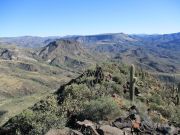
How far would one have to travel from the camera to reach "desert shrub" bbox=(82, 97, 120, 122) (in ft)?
55.5

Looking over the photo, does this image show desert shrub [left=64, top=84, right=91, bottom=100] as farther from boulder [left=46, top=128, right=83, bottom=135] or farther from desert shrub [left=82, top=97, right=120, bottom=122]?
boulder [left=46, top=128, right=83, bottom=135]

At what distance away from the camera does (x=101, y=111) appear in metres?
17.0

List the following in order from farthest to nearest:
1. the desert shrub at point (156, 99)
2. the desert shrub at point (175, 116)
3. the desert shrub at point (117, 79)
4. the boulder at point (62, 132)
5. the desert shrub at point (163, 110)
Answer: the desert shrub at point (117, 79)
the desert shrub at point (156, 99)
the desert shrub at point (163, 110)
the desert shrub at point (175, 116)
the boulder at point (62, 132)

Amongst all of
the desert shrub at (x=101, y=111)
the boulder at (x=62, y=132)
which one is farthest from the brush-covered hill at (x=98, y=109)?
the boulder at (x=62, y=132)

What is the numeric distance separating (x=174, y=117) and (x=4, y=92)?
332ft

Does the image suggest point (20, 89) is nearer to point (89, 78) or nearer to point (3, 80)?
point (3, 80)

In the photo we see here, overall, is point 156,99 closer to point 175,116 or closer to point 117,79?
point 117,79

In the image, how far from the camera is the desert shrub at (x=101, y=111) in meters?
16.9

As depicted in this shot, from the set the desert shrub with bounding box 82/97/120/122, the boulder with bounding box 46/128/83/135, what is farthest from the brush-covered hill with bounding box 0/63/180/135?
the boulder with bounding box 46/128/83/135

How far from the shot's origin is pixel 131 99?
72.4 ft

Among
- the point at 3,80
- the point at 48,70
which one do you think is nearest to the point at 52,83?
the point at 3,80

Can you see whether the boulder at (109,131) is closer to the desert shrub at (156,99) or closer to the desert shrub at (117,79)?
the desert shrub at (156,99)

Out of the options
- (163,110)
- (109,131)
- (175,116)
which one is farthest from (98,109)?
(163,110)

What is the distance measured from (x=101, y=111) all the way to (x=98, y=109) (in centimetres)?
17
